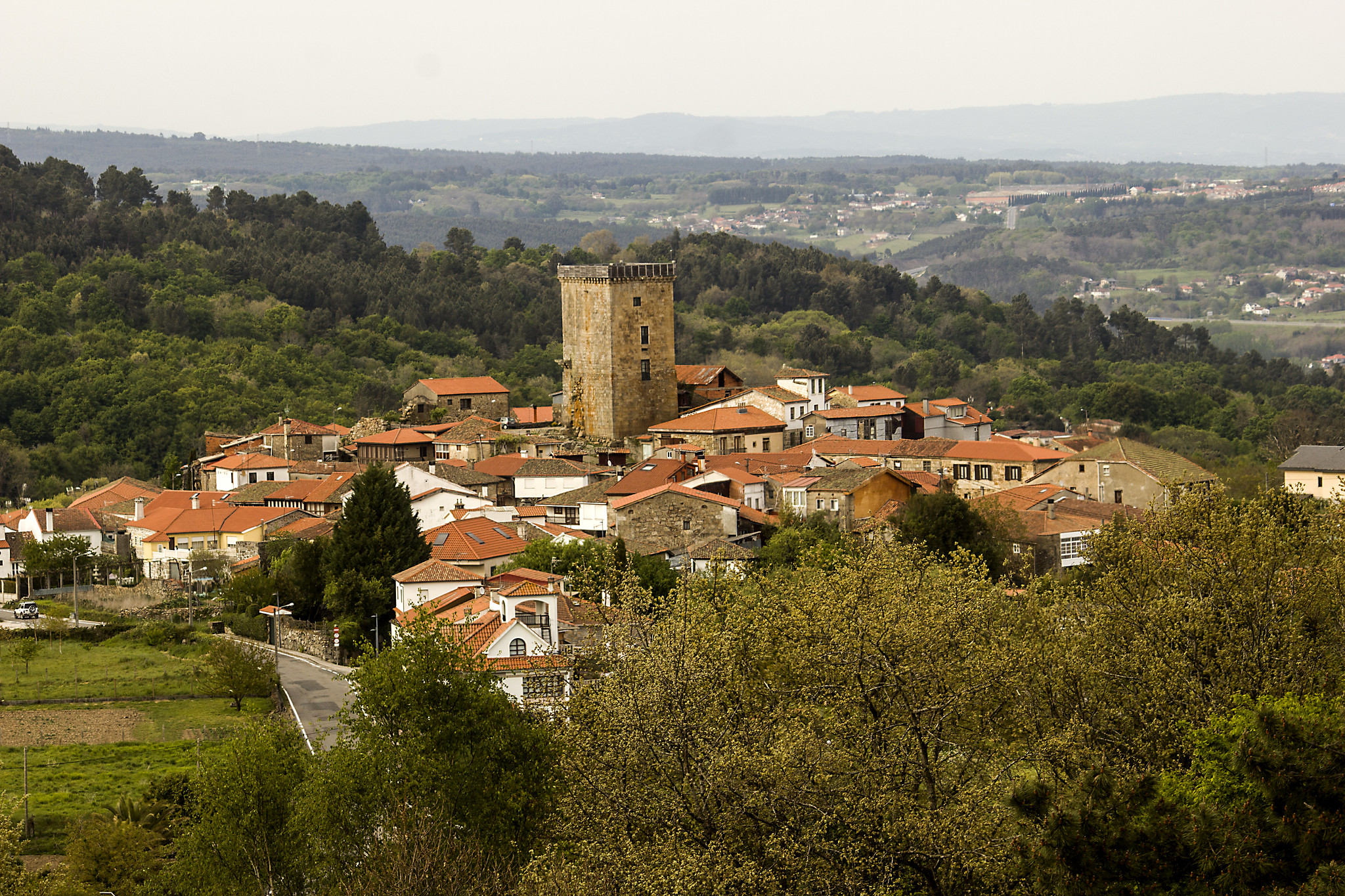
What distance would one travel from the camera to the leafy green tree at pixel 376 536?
4353cm

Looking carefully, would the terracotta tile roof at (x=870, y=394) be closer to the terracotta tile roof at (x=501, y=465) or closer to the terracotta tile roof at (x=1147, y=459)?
the terracotta tile roof at (x=1147, y=459)

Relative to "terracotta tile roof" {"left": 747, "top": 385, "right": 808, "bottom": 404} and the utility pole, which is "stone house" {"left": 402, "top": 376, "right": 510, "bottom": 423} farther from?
the utility pole

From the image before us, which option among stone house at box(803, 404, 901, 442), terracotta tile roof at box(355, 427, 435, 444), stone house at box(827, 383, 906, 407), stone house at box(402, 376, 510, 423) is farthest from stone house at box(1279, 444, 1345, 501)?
stone house at box(402, 376, 510, 423)

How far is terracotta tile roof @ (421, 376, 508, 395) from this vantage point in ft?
235

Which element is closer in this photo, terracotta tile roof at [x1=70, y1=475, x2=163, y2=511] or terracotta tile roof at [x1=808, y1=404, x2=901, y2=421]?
terracotta tile roof at [x1=808, y1=404, x2=901, y2=421]

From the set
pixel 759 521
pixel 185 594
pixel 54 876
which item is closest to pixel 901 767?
pixel 54 876

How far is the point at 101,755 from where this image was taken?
114ft

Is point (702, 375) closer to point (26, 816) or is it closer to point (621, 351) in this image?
point (621, 351)

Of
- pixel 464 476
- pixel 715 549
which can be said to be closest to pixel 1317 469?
pixel 715 549

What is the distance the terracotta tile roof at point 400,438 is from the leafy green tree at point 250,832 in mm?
37318

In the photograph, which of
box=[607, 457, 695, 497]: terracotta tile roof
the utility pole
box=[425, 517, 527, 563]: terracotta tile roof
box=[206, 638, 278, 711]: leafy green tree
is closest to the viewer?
the utility pole

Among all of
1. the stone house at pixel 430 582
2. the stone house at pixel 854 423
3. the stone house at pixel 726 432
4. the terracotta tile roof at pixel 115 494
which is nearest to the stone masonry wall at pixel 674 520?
the stone house at pixel 430 582

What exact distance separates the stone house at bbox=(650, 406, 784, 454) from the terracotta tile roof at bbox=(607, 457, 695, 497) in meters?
3.24

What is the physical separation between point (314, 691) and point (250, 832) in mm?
16269
